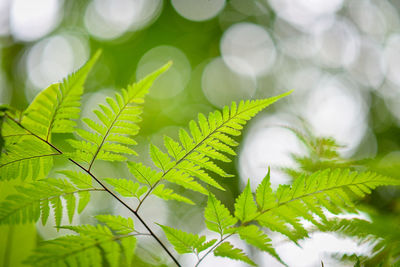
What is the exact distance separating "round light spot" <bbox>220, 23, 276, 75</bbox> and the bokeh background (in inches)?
1.1

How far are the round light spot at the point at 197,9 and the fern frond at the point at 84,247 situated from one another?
6.51 meters

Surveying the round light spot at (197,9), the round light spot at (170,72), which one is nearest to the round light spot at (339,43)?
the round light spot at (197,9)

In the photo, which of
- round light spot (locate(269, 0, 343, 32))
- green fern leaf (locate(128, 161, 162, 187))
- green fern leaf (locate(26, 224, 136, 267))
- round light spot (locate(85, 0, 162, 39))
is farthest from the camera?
round light spot (locate(269, 0, 343, 32))

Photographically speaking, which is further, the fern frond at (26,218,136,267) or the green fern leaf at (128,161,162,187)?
→ the green fern leaf at (128,161,162,187)

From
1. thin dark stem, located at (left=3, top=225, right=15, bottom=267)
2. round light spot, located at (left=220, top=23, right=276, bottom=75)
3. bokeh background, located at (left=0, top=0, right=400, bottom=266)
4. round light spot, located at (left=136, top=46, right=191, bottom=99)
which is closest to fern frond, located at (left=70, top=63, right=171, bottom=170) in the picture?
thin dark stem, located at (left=3, top=225, right=15, bottom=267)

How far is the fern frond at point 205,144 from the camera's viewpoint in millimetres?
508

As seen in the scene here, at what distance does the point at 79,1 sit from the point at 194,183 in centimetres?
732

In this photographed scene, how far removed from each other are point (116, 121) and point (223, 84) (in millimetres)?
6272

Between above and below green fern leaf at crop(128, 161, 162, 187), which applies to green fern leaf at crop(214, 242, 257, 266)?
below

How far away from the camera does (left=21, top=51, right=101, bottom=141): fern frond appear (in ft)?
1.46

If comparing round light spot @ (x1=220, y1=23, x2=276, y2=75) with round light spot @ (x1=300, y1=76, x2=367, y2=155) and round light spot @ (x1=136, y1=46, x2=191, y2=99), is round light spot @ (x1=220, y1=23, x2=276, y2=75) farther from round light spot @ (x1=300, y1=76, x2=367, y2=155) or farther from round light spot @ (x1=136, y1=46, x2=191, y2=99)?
round light spot @ (x1=300, y1=76, x2=367, y2=155)

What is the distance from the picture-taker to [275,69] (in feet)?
22.7

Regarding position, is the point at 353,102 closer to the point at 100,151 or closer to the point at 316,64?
the point at 316,64

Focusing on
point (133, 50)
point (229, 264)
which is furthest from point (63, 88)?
point (133, 50)
